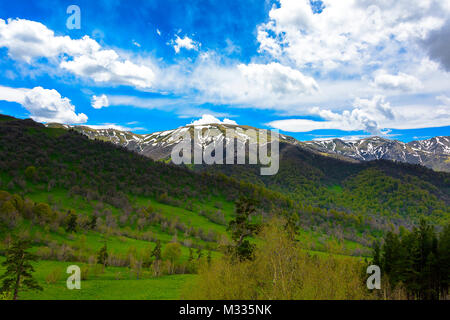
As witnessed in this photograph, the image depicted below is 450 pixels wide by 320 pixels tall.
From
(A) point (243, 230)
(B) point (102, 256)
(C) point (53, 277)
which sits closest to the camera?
(A) point (243, 230)

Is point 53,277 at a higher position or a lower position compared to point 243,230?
lower

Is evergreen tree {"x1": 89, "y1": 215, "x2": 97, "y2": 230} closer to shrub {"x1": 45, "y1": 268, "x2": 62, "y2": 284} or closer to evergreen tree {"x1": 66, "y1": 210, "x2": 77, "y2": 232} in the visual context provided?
evergreen tree {"x1": 66, "y1": 210, "x2": 77, "y2": 232}

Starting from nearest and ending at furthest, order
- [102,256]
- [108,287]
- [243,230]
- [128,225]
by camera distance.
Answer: [243,230] < [108,287] < [102,256] < [128,225]

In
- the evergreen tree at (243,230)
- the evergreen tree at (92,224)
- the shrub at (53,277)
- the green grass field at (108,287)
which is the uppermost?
the evergreen tree at (243,230)

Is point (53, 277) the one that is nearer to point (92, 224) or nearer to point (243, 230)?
point (243, 230)

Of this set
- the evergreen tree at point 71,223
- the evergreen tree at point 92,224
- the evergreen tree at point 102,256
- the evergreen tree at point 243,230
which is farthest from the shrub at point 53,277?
the evergreen tree at point 92,224

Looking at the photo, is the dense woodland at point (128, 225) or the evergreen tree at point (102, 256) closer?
the dense woodland at point (128, 225)

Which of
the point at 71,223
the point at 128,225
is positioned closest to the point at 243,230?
the point at 71,223

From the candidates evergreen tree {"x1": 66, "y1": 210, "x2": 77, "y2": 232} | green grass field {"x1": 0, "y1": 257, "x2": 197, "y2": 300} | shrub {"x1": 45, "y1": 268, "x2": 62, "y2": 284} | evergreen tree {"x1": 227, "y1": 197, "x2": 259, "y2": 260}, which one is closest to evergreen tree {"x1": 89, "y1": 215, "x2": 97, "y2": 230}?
evergreen tree {"x1": 66, "y1": 210, "x2": 77, "y2": 232}

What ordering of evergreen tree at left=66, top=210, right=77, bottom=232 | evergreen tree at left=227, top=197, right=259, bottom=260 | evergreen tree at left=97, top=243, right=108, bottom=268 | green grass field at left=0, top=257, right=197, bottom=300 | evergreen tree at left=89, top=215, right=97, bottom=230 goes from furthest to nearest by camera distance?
evergreen tree at left=89, top=215, right=97, bottom=230 → evergreen tree at left=66, top=210, right=77, bottom=232 → evergreen tree at left=97, top=243, right=108, bottom=268 → green grass field at left=0, top=257, right=197, bottom=300 → evergreen tree at left=227, top=197, right=259, bottom=260

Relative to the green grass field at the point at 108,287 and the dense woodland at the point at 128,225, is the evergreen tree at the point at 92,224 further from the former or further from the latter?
the green grass field at the point at 108,287

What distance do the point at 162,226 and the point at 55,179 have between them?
7510cm

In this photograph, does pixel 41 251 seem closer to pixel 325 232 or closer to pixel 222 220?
pixel 222 220
